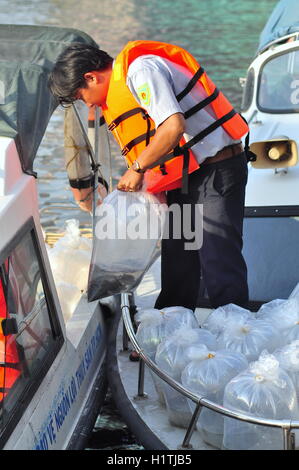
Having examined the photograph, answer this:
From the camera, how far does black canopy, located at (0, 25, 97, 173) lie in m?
3.77

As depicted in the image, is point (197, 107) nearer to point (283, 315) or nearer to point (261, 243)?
point (283, 315)

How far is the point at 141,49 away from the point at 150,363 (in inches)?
56.5

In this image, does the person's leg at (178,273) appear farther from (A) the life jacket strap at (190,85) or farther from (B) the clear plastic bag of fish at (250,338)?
(A) the life jacket strap at (190,85)

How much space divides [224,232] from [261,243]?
1102mm

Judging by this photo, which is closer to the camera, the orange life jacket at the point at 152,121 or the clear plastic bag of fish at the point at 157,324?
the orange life jacket at the point at 152,121

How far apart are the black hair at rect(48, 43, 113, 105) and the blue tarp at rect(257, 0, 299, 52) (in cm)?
325

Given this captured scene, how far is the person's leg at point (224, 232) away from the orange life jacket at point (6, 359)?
49.7 inches

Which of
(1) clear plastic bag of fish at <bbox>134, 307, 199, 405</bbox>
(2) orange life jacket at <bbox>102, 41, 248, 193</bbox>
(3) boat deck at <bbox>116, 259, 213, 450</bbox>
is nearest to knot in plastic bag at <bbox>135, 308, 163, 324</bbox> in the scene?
(1) clear plastic bag of fish at <bbox>134, 307, 199, 405</bbox>

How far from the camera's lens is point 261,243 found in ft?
17.5

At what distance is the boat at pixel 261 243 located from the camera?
12.4 feet

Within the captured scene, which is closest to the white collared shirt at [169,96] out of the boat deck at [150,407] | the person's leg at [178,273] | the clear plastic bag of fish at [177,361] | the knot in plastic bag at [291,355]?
the person's leg at [178,273]
